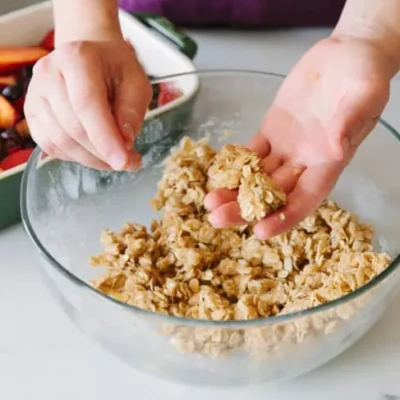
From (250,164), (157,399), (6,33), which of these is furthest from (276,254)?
(6,33)

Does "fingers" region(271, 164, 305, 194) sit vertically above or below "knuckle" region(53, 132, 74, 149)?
below

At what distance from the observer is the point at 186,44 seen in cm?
119

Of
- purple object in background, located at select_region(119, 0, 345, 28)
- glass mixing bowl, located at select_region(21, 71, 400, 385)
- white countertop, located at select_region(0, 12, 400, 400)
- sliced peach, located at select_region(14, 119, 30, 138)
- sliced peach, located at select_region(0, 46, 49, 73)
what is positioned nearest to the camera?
glass mixing bowl, located at select_region(21, 71, 400, 385)

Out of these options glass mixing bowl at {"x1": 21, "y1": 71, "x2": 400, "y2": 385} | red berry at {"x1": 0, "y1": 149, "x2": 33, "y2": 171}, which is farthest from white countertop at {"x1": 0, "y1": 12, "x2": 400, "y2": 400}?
red berry at {"x1": 0, "y1": 149, "x2": 33, "y2": 171}

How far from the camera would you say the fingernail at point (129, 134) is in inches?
30.8

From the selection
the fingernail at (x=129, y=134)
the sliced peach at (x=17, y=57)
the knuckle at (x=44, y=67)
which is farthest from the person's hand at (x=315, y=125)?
the sliced peach at (x=17, y=57)

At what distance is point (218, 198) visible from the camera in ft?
2.82

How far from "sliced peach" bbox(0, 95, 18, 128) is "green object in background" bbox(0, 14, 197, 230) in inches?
6.7

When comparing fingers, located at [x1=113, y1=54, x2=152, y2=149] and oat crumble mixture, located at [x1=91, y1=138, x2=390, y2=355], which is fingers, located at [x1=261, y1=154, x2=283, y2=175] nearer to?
oat crumble mixture, located at [x1=91, y1=138, x2=390, y2=355]

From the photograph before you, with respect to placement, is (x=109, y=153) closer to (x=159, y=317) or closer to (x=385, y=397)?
(x=159, y=317)

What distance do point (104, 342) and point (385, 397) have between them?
31cm

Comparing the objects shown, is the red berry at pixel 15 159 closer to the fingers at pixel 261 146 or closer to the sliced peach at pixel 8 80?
the sliced peach at pixel 8 80

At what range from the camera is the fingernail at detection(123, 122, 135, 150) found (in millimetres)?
782

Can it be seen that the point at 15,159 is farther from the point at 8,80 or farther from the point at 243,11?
the point at 243,11
